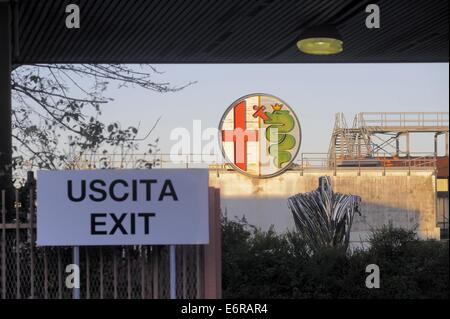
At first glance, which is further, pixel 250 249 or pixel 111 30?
pixel 111 30

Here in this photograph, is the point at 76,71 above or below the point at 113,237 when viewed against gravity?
above

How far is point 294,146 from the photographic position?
36.1ft

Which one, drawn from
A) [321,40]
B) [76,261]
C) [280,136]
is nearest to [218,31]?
[321,40]

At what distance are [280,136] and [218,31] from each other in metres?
1.52

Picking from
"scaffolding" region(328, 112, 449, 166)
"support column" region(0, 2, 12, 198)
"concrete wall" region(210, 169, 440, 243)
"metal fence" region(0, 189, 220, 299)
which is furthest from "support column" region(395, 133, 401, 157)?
"support column" region(0, 2, 12, 198)

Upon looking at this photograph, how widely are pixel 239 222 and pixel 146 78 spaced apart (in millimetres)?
2102

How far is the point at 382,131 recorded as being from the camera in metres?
11.1

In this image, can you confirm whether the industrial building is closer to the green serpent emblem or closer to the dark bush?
the green serpent emblem

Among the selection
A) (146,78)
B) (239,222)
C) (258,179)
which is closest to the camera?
(239,222)

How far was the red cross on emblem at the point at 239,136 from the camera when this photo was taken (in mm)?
10836

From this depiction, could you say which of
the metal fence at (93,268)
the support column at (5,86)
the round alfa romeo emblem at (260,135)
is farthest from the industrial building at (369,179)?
the support column at (5,86)

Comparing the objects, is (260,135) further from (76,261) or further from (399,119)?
(76,261)
